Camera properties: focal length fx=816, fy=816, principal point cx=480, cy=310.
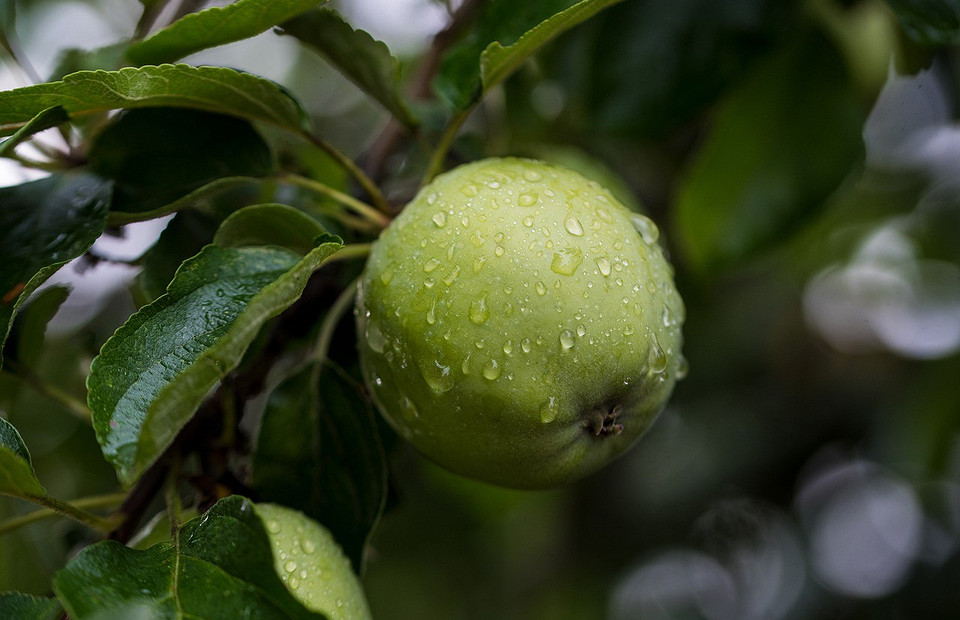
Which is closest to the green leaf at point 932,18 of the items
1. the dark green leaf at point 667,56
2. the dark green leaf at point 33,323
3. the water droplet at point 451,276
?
the dark green leaf at point 667,56

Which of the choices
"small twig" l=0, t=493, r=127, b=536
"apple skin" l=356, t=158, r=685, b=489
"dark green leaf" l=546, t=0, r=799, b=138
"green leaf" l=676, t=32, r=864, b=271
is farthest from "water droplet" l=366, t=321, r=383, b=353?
"green leaf" l=676, t=32, r=864, b=271

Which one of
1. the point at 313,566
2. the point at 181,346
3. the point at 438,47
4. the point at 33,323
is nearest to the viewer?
the point at 181,346

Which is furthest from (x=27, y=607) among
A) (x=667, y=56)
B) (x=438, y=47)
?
(x=667, y=56)

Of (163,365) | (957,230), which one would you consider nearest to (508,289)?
(163,365)

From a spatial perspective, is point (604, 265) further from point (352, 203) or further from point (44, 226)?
point (44, 226)

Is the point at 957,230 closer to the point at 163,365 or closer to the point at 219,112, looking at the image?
the point at 219,112

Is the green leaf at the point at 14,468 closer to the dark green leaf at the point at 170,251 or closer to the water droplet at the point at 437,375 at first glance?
the dark green leaf at the point at 170,251

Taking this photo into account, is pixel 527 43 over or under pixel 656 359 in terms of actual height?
over
